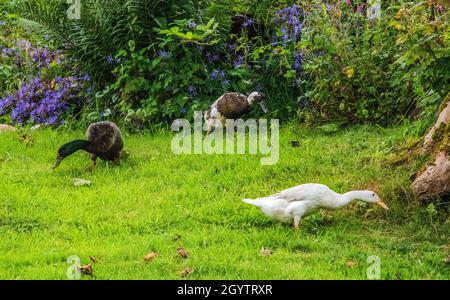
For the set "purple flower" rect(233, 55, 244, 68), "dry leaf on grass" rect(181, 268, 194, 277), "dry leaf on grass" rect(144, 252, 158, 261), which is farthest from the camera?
"purple flower" rect(233, 55, 244, 68)

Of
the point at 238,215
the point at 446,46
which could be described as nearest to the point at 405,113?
the point at 446,46

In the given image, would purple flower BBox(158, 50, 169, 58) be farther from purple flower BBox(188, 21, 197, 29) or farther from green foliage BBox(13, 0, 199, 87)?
purple flower BBox(188, 21, 197, 29)

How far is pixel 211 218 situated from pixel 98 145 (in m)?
1.78

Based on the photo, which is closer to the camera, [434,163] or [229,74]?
[434,163]

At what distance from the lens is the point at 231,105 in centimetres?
864

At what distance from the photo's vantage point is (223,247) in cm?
590

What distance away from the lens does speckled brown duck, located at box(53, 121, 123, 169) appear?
7734mm

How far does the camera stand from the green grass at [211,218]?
557cm

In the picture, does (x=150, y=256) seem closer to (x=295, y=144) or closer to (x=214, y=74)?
(x=295, y=144)

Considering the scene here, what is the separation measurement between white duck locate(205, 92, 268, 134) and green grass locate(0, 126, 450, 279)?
66 cm

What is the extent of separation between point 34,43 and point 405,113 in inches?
204

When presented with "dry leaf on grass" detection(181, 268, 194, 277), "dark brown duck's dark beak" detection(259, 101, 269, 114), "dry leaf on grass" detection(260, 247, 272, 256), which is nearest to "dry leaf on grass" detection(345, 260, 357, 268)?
"dry leaf on grass" detection(260, 247, 272, 256)

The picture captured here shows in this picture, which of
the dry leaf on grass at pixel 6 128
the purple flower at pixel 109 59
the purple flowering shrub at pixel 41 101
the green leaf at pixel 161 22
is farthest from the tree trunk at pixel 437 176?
the dry leaf on grass at pixel 6 128
